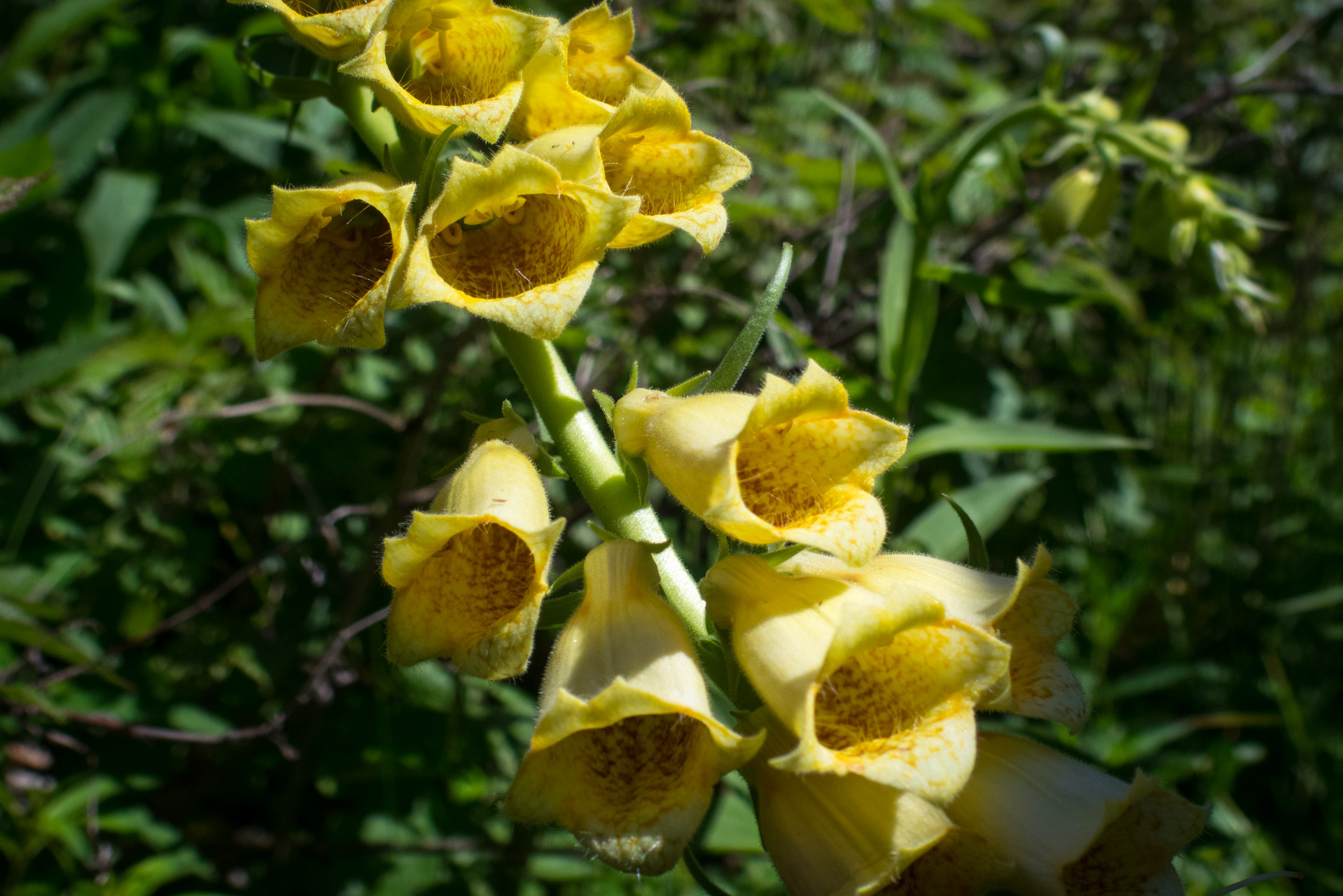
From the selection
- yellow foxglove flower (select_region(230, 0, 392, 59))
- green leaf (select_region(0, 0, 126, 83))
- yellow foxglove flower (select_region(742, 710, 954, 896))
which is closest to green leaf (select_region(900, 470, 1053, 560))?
yellow foxglove flower (select_region(742, 710, 954, 896))

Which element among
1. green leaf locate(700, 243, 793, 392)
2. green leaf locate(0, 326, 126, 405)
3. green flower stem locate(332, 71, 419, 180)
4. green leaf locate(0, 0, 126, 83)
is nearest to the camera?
green leaf locate(700, 243, 793, 392)

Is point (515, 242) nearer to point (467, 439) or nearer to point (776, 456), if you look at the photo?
point (776, 456)

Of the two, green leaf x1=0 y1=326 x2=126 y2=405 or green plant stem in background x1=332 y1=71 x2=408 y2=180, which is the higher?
green plant stem in background x1=332 y1=71 x2=408 y2=180

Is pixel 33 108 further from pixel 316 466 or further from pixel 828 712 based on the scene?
pixel 828 712

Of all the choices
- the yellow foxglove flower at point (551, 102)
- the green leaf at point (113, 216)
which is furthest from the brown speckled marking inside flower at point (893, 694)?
the green leaf at point (113, 216)

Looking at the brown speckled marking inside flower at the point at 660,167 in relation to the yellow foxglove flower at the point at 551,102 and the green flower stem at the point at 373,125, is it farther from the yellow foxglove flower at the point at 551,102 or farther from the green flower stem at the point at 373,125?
the green flower stem at the point at 373,125

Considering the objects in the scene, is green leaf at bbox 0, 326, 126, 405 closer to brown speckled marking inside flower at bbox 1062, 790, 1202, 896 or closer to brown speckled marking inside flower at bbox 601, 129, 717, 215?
brown speckled marking inside flower at bbox 601, 129, 717, 215
